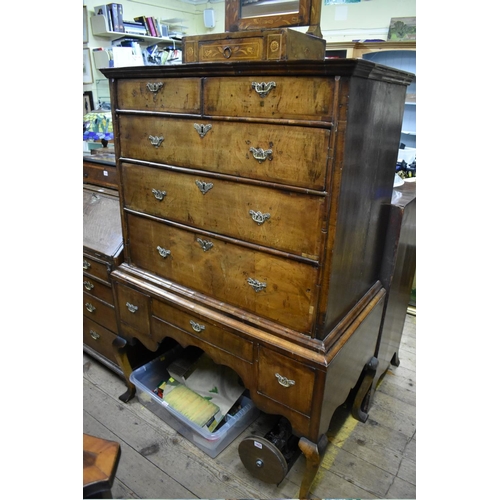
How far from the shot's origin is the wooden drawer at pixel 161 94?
130cm

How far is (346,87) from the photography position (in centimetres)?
100

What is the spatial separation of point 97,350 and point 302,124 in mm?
1771

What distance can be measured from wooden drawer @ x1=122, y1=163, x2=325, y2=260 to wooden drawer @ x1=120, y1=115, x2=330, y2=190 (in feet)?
0.16

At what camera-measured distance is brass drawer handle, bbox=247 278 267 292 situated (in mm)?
1325

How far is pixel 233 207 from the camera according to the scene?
131 centimetres

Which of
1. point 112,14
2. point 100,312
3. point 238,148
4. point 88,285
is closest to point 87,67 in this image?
point 112,14

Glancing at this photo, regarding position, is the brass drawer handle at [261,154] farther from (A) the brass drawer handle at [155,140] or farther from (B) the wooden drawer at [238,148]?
(A) the brass drawer handle at [155,140]

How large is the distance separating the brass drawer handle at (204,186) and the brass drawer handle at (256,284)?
13.4 inches

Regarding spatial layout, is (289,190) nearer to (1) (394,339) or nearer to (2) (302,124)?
(2) (302,124)

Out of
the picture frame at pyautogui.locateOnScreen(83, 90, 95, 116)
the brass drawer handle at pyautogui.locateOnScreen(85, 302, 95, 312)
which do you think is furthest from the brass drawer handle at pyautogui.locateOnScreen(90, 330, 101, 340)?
the picture frame at pyautogui.locateOnScreen(83, 90, 95, 116)

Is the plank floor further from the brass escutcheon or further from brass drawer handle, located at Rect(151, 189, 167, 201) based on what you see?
brass drawer handle, located at Rect(151, 189, 167, 201)

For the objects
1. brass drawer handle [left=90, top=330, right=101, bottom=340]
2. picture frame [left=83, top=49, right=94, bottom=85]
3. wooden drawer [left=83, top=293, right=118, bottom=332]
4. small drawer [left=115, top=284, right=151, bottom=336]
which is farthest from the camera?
picture frame [left=83, top=49, right=94, bottom=85]

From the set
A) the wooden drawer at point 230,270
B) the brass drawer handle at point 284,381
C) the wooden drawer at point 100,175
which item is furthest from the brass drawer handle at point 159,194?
the brass drawer handle at point 284,381

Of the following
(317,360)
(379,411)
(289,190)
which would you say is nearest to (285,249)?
(289,190)
